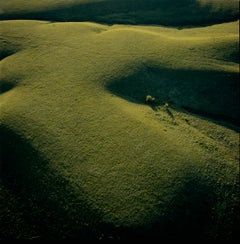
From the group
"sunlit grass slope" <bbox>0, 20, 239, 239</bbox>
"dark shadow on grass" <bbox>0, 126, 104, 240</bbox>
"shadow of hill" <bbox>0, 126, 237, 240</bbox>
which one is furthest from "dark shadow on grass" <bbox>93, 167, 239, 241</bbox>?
"dark shadow on grass" <bbox>0, 126, 104, 240</bbox>

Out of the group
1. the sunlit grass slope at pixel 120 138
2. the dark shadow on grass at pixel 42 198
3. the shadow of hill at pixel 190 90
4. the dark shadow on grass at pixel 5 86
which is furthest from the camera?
the dark shadow on grass at pixel 5 86

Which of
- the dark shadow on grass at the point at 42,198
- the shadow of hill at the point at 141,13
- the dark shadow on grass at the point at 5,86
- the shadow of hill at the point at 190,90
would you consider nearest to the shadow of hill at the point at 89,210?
the dark shadow on grass at the point at 42,198

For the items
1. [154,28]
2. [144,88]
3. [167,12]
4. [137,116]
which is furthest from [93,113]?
[167,12]

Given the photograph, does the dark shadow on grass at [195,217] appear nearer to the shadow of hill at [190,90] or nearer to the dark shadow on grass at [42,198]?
the dark shadow on grass at [42,198]

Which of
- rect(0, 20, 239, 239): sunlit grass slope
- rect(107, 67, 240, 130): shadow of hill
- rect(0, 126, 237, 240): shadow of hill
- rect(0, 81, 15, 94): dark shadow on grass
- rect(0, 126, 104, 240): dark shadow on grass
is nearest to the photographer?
rect(0, 126, 237, 240): shadow of hill

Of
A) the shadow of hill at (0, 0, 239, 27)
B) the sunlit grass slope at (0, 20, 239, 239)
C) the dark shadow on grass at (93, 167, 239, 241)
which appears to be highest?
the shadow of hill at (0, 0, 239, 27)

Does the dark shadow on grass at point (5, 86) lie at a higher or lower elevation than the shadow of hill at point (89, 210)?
higher

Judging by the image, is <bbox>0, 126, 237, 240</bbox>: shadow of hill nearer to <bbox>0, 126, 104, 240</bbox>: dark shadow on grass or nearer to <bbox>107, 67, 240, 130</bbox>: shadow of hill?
<bbox>0, 126, 104, 240</bbox>: dark shadow on grass
